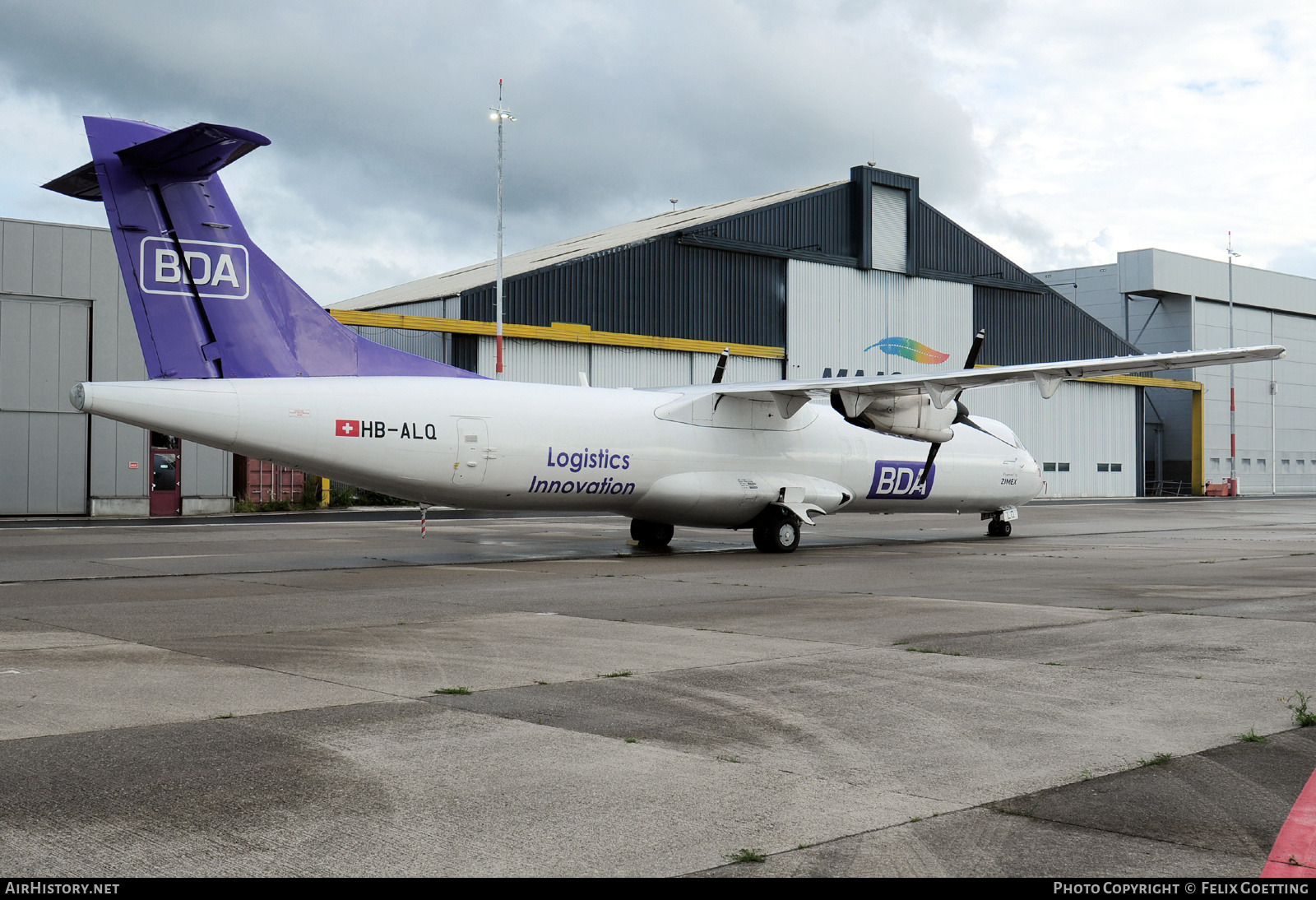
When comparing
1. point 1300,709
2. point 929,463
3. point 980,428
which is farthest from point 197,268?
point 980,428

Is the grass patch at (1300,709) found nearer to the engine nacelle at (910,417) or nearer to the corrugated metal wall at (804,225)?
the engine nacelle at (910,417)

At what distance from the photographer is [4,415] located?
101 ft

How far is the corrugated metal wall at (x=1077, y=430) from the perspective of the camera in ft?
161

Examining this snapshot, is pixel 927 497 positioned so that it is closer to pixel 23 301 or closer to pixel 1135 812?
pixel 1135 812

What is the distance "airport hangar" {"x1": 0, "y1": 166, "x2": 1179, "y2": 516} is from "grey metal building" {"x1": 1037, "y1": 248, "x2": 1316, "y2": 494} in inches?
130

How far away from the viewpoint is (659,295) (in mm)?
40375

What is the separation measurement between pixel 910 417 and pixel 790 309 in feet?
80.9

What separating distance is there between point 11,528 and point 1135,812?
27.4m

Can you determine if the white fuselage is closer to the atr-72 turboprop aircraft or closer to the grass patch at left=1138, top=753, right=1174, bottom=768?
the atr-72 turboprop aircraft

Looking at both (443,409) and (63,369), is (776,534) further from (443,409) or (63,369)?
(63,369)

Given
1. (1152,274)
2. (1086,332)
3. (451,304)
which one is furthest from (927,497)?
(1152,274)

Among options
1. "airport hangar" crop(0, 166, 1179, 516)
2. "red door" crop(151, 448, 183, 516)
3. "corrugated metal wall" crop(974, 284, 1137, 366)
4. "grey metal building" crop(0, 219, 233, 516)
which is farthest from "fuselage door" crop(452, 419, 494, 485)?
"corrugated metal wall" crop(974, 284, 1137, 366)

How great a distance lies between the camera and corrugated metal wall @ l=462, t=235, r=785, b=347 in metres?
37.3

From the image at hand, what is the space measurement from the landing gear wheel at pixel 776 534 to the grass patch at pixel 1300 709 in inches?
486
